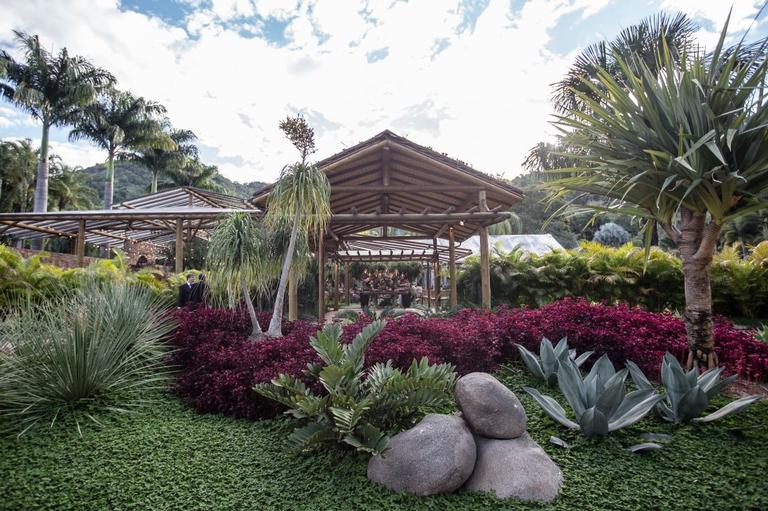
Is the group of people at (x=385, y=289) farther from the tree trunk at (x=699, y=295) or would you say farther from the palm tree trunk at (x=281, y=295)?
the tree trunk at (x=699, y=295)

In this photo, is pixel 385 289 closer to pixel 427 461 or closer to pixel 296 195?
pixel 296 195

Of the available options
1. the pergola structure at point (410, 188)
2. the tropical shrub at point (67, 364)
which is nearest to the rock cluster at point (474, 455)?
the tropical shrub at point (67, 364)

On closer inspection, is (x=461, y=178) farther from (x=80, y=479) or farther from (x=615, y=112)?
(x=80, y=479)

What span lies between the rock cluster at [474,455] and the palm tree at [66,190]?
37.5 metres

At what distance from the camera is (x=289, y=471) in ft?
9.73

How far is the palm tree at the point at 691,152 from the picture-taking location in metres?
3.59

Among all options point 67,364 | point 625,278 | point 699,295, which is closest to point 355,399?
point 67,364

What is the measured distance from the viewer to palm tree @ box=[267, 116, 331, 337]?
225 inches

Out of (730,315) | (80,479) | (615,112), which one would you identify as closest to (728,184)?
(615,112)

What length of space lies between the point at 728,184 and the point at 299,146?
4983 millimetres

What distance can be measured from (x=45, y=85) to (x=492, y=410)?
97.4 feet

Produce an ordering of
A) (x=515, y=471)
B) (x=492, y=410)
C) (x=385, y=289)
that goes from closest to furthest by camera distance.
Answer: (x=515, y=471) → (x=492, y=410) → (x=385, y=289)

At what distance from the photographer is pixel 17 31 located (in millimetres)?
22203

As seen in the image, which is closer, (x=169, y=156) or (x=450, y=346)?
(x=450, y=346)
